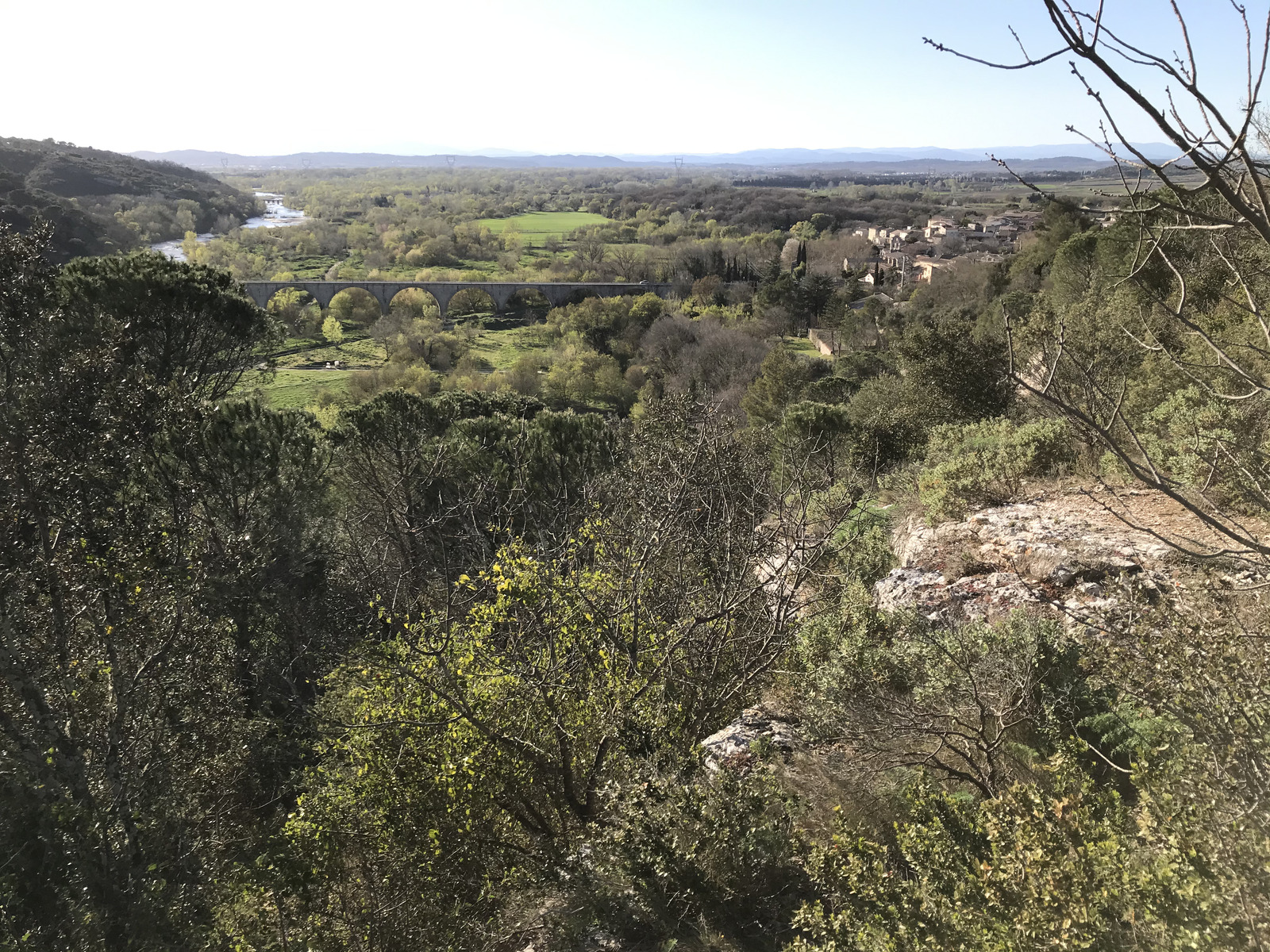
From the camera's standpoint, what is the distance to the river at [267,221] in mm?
66050

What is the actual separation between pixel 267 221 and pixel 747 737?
12211 cm

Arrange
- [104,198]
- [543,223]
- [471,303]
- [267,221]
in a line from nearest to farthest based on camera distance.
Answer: [471,303] → [104,198] → [267,221] → [543,223]

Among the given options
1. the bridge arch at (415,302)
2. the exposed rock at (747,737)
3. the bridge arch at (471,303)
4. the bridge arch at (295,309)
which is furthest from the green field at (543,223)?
the exposed rock at (747,737)

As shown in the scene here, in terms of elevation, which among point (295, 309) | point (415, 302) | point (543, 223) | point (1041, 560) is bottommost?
point (1041, 560)

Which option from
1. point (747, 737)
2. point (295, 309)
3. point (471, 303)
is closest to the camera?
→ point (747, 737)

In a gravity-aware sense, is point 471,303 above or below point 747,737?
above

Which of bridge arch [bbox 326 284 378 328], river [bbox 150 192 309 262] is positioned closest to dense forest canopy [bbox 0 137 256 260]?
river [bbox 150 192 309 262]

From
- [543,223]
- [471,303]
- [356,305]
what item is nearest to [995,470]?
[356,305]

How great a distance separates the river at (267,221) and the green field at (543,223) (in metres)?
29.4

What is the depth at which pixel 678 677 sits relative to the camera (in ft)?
18.9

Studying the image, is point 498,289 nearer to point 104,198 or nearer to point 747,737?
point 104,198

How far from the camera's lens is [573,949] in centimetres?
428

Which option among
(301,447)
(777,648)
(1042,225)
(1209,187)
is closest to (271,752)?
(301,447)

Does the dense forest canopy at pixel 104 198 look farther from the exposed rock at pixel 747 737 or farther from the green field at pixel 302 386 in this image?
the exposed rock at pixel 747 737
